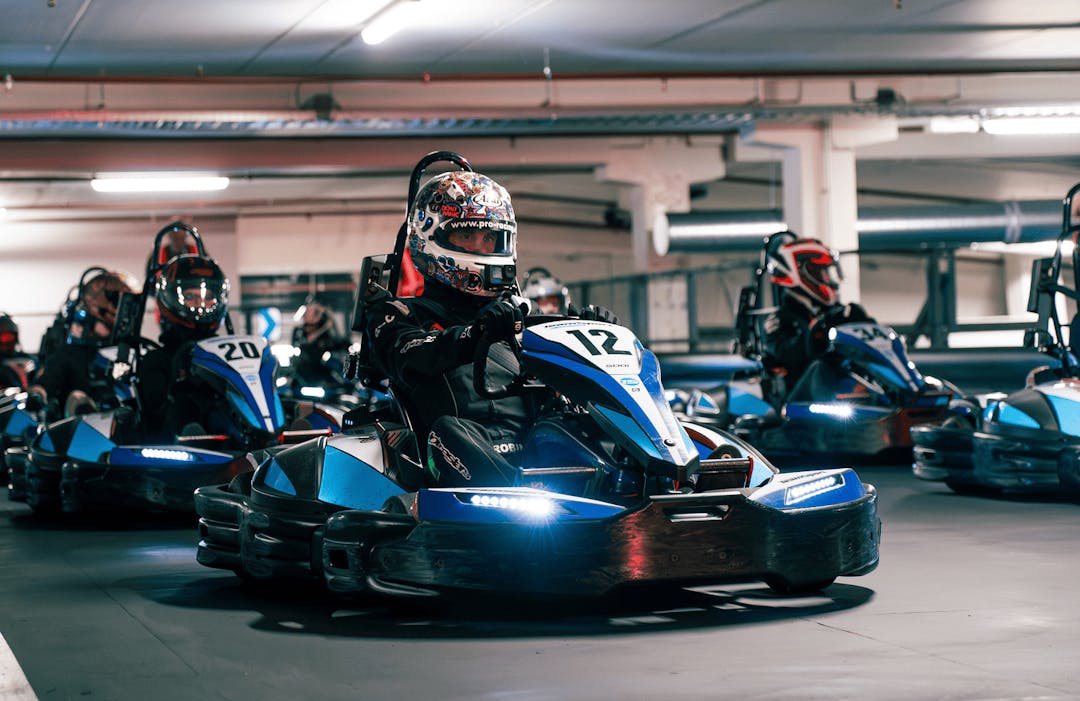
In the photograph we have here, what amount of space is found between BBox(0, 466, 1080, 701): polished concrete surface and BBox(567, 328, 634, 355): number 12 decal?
73 cm

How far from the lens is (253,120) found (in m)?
15.7

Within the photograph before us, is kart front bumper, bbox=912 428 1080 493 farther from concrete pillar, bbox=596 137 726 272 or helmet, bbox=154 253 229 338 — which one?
concrete pillar, bbox=596 137 726 272

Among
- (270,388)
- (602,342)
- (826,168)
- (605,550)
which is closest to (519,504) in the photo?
(605,550)

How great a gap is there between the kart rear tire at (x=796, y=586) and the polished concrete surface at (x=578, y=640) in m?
0.04

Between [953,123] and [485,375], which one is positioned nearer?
[485,375]

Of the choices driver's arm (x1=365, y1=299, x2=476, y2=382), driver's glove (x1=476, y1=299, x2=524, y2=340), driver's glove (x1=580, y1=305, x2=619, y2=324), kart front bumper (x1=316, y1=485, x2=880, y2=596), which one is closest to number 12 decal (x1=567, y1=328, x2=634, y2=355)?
driver's glove (x1=476, y1=299, x2=524, y2=340)

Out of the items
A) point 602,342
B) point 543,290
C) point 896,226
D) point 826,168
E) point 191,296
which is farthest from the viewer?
point 896,226

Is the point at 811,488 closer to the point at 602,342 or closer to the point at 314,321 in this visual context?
the point at 602,342

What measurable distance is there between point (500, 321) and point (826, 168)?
43.9 feet

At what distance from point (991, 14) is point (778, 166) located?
10805mm

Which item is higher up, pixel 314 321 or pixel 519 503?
pixel 314 321

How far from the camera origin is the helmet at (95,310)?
10750 mm

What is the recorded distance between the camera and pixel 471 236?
5.44 m

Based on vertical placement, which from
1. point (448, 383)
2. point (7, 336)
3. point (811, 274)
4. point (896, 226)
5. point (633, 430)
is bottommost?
point (633, 430)
